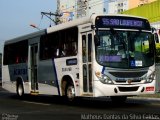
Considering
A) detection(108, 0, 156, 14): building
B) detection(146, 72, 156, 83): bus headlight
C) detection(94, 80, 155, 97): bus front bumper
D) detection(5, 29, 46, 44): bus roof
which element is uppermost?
detection(108, 0, 156, 14): building

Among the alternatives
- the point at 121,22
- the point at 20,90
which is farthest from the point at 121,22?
the point at 20,90

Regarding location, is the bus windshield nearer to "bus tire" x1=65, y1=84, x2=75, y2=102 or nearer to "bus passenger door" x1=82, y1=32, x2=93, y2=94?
"bus passenger door" x1=82, y1=32, x2=93, y2=94

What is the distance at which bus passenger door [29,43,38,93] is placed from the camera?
74.7 ft

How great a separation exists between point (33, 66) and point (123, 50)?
6.94 metres

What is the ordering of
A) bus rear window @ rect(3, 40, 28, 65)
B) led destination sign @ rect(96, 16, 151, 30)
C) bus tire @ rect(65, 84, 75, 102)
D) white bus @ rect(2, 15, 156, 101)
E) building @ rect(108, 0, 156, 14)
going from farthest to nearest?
building @ rect(108, 0, 156, 14) < bus rear window @ rect(3, 40, 28, 65) < bus tire @ rect(65, 84, 75, 102) < led destination sign @ rect(96, 16, 151, 30) < white bus @ rect(2, 15, 156, 101)

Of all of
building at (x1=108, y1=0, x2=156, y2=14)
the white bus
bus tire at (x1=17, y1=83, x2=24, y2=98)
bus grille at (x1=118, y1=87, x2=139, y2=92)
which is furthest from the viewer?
building at (x1=108, y1=0, x2=156, y2=14)

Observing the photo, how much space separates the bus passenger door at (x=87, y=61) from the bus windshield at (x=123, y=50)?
1.59 ft

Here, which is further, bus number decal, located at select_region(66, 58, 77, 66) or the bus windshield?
bus number decal, located at select_region(66, 58, 77, 66)

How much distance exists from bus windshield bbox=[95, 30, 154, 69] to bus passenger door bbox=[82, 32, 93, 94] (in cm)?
48

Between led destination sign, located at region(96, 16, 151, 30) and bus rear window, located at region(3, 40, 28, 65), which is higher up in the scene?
led destination sign, located at region(96, 16, 151, 30)

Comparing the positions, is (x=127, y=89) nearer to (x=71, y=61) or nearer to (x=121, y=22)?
(x=121, y=22)

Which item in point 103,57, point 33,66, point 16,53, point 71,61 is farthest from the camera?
point 16,53

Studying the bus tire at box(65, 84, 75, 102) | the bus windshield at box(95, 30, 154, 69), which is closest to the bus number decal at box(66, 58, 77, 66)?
the bus tire at box(65, 84, 75, 102)

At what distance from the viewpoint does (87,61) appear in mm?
17641
